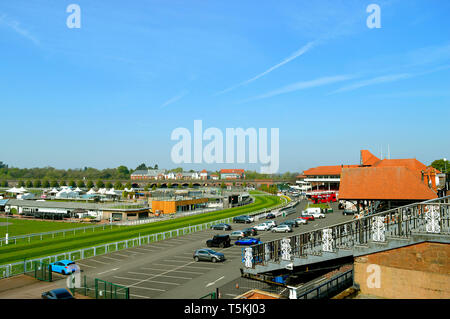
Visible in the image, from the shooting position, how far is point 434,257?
11430 mm

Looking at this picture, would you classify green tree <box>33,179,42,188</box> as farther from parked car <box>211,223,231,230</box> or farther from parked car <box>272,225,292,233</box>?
parked car <box>272,225,292,233</box>

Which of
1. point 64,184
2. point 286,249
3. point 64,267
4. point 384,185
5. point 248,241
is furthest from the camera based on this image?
point 64,184

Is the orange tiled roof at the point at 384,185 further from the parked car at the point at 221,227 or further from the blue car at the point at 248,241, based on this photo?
the parked car at the point at 221,227

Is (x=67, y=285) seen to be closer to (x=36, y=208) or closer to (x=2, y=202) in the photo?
Result: (x=36, y=208)

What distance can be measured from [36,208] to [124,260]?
182ft

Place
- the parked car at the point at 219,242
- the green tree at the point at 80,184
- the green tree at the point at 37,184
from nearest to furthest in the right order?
the parked car at the point at 219,242, the green tree at the point at 80,184, the green tree at the point at 37,184

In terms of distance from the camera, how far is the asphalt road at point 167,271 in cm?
1972

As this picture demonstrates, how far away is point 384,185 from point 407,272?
748 centimetres

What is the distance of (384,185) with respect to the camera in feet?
60.6

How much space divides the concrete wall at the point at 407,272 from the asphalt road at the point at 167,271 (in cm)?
797

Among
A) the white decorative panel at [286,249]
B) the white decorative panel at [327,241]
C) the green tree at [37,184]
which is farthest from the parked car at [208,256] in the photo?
the green tree at [37,184]

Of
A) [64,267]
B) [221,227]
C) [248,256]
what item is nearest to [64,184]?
[221,227]

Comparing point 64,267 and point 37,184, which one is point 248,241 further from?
point 37,184
